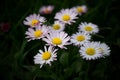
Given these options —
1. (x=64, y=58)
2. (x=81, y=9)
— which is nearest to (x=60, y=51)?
(x=64, y=58)

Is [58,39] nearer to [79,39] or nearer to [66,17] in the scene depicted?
[79,39]

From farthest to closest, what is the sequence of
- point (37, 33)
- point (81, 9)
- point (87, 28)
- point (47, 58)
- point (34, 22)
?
point (81, 9) → point (87, 28) → point (34, 22) → point (37, 33) → point (47, 58)

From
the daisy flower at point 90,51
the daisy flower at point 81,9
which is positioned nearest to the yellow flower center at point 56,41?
the daisy flower at point 90,51

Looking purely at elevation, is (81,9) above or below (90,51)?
above

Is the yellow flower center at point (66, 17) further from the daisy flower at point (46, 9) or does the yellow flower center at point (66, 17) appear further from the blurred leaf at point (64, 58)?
the daisy flower at point (46, 9)

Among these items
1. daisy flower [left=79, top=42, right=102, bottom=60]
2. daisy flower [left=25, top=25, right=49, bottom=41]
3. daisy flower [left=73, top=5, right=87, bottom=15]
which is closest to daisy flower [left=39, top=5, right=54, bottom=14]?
daisy flower [left=73, top=5, right=87, bottom=15]

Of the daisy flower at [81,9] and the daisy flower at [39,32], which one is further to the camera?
the daisy flower at [81,9]
